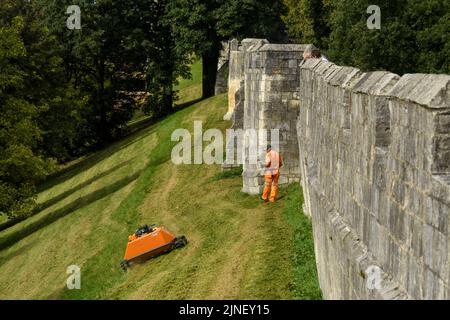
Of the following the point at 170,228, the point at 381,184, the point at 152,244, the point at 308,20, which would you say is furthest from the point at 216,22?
the point at 381,184

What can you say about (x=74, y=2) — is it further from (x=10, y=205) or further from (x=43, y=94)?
(x=10, y=205)

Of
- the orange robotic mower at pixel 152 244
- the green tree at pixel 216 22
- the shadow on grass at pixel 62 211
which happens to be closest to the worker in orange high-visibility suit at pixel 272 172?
the orange robotic mower at pixel 152 244

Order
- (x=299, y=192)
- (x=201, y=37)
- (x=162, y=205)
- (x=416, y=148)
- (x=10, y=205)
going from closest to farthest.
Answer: (x=416, y=148), (x=299, y=192), (x=162, y=205), (x=10, y=205), (x=201, y=37)

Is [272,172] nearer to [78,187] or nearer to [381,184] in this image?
[381,184]

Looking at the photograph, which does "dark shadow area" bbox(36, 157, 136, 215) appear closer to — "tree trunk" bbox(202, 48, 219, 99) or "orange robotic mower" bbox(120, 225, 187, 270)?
"tree trunk" bbox(202, 48, 219, 99)

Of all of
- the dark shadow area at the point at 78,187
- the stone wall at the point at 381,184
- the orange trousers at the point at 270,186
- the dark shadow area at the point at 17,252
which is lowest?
the dark shadow area at the point at 17,252

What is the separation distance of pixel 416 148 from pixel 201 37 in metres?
41.5

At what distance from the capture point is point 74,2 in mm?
48625

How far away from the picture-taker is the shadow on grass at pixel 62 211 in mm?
30547

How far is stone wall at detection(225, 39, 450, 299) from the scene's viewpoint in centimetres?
547

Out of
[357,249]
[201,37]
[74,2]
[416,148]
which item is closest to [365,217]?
[357,249]

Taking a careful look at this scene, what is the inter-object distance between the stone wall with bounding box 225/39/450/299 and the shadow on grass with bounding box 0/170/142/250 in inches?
766

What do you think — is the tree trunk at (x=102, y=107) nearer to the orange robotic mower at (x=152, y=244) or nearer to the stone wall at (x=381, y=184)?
the orange robotic mower at (x=152, y=244)

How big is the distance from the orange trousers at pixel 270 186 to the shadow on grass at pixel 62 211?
1273 cm
